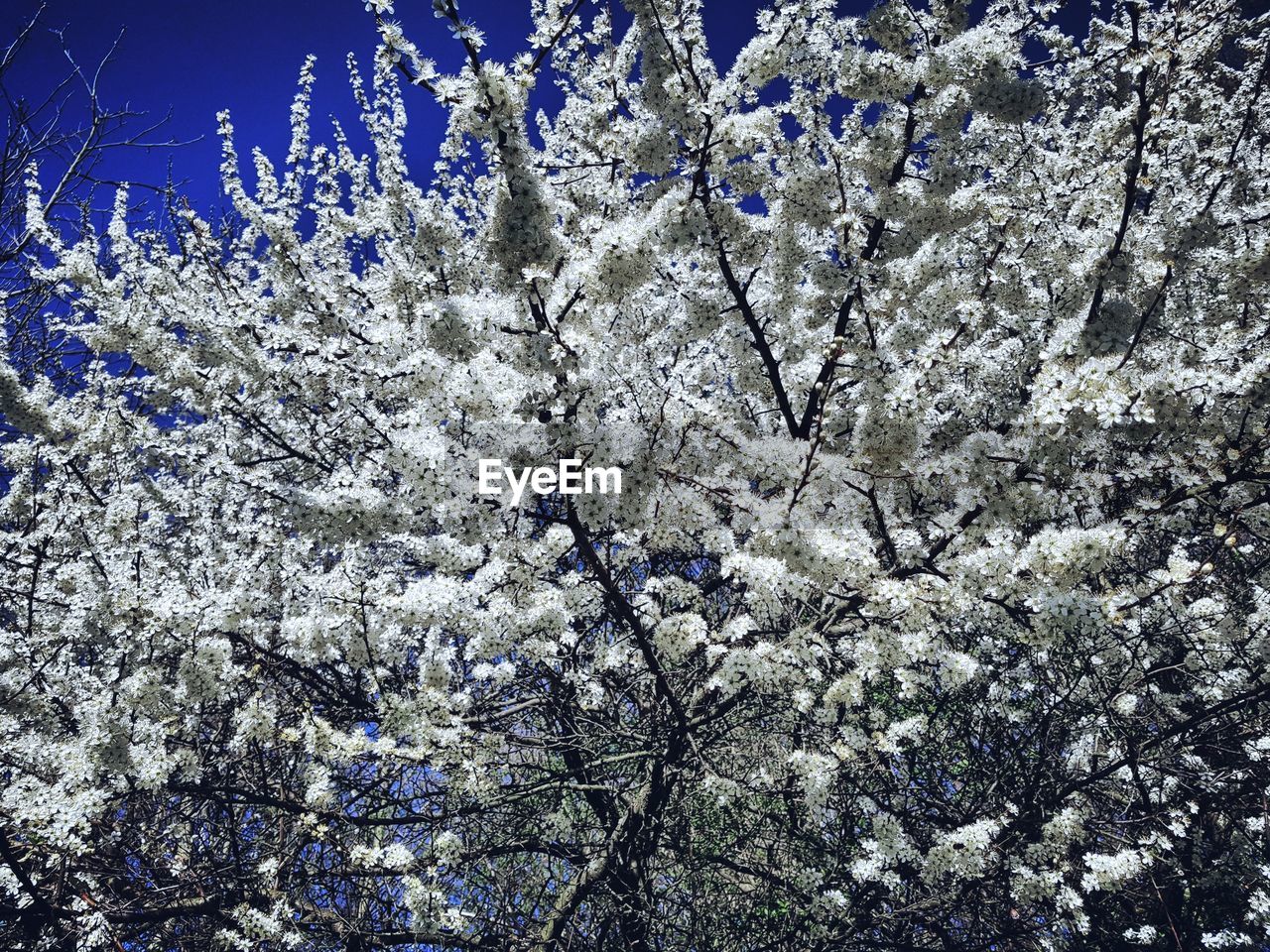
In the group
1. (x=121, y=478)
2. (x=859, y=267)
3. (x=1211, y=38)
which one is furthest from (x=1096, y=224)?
(x=121, y=478)

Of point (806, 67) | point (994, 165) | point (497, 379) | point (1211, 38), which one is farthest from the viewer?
point (994, 165)

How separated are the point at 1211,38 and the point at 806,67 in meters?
3.04

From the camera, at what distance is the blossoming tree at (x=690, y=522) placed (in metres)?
3.15

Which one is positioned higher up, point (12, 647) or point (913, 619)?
point (12, 647)

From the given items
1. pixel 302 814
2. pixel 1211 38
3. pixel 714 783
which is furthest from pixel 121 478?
pixel 1211 38

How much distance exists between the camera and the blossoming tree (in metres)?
3.15

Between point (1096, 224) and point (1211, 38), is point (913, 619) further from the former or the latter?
point (1211, 38)

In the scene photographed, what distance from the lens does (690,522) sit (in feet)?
11.9

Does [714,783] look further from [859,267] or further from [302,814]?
[859,267]

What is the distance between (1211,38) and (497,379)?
18.6 feet

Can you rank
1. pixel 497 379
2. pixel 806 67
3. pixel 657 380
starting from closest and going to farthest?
pixel 497 379
pixel 806 67
pixel 657 380

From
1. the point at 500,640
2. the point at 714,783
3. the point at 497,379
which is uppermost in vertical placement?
the point at 497,379

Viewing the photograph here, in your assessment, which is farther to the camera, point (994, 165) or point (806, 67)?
point (994, 165)

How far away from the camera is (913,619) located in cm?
326
